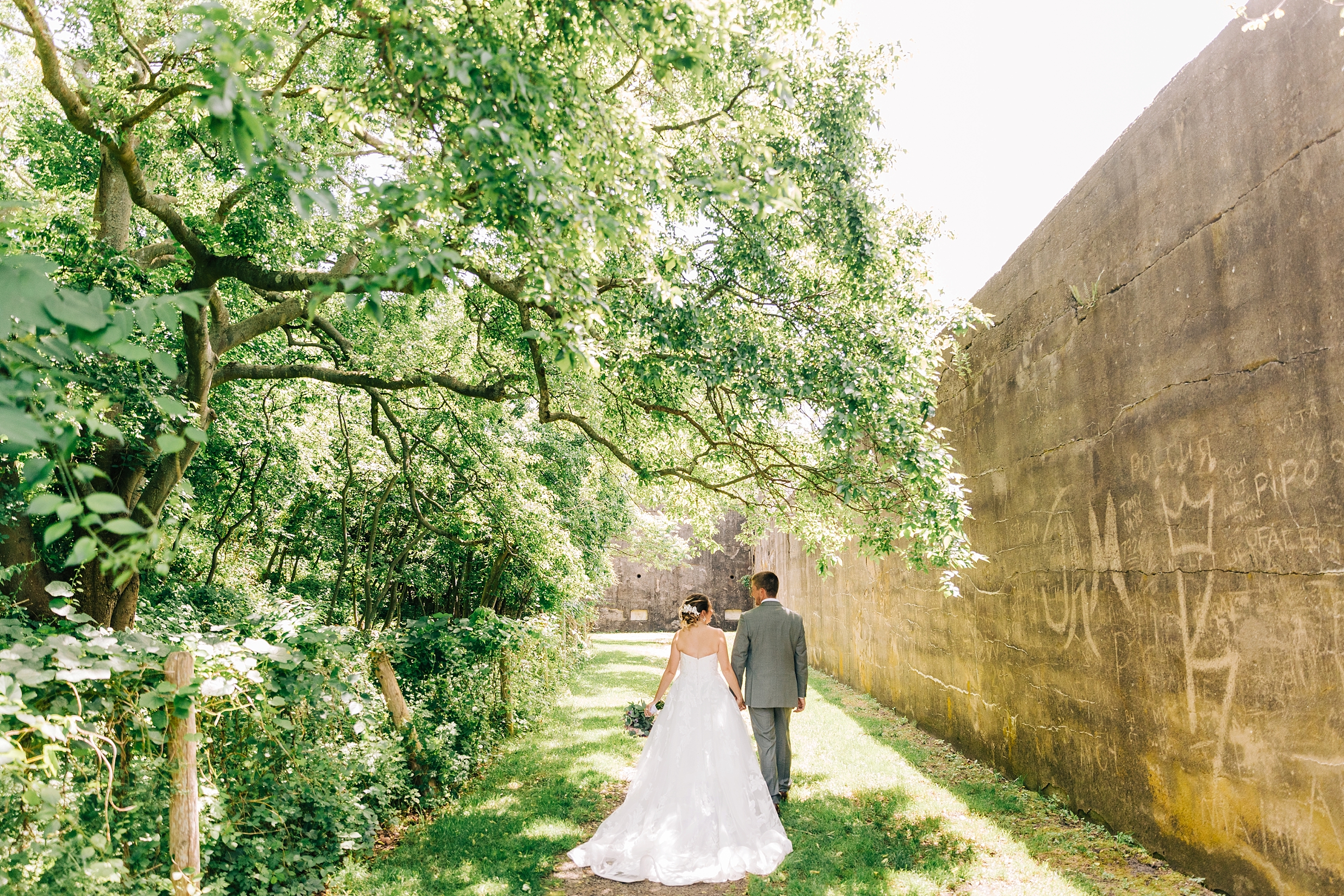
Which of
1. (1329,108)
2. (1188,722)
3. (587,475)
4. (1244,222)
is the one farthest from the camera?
(587,475)

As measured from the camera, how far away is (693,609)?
6.52 m

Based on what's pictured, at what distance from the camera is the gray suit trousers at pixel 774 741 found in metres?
6.58

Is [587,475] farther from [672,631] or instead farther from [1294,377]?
[672,631]

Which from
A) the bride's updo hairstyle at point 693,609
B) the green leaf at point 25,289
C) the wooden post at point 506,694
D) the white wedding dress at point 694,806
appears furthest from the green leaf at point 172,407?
the wooden post at point 506,694

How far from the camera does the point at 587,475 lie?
12898mm

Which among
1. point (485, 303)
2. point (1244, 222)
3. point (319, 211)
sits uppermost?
point (319, 211)

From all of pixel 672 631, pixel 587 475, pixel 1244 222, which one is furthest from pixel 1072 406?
pixel 672 631

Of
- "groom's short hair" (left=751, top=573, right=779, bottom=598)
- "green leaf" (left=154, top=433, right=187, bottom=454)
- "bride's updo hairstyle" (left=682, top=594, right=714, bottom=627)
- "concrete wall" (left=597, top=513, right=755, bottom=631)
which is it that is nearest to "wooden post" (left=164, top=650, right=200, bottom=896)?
"green leaf" (left=154, top=433, right=187, bottom=454)

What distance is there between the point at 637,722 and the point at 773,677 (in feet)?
13.4

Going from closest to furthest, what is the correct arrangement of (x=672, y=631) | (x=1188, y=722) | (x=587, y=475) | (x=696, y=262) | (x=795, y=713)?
(x=1188, y=722)
(x=696, y=262)
(x=795, y=713)
(x=587, y=475)
(x=672, y=631)

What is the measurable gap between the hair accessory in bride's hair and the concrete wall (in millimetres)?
26102

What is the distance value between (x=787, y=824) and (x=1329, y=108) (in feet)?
18.4

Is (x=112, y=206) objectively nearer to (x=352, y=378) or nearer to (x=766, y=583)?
(x=352, y=378)

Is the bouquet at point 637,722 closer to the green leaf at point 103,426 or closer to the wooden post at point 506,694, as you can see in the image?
the wooden post at point 506,694
